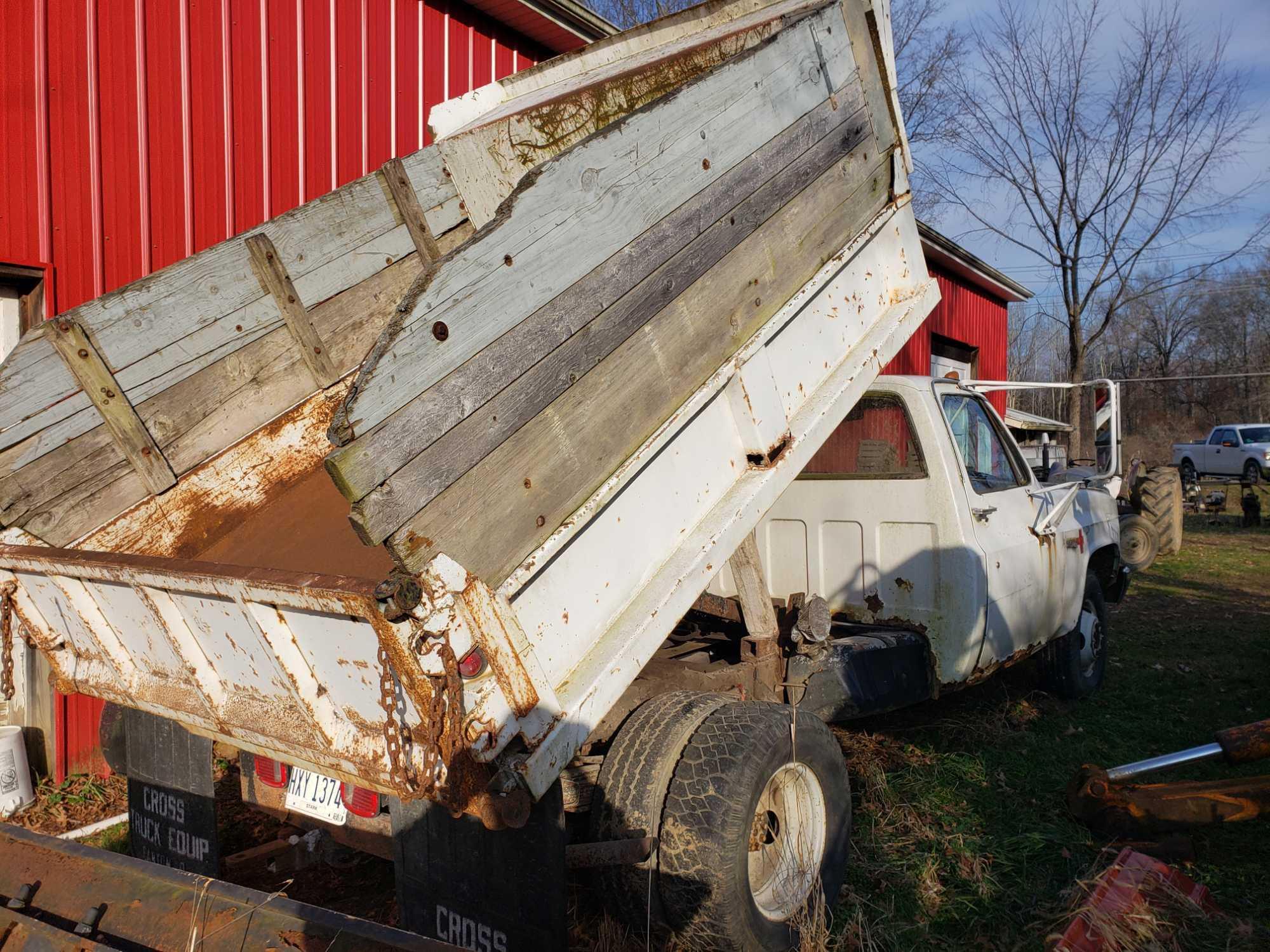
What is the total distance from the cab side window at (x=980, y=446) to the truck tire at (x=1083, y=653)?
1266 mm

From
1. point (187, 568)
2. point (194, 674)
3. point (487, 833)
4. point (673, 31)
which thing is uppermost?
point (673, 31)

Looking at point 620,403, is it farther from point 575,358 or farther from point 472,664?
point 472,664

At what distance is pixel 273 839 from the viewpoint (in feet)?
13.4

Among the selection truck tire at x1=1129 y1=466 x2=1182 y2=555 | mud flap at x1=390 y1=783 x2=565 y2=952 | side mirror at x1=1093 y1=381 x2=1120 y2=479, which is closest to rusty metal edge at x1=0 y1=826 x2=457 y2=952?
mud flap at x1=390 y1=783 x2=565 y2=952

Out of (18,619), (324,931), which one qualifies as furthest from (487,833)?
(18,619)


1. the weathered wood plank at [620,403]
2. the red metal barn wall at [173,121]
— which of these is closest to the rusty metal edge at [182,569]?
the weathered wood plank at [620,403]

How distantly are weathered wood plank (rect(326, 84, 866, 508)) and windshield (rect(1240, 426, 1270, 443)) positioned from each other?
2534cm

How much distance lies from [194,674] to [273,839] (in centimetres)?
196

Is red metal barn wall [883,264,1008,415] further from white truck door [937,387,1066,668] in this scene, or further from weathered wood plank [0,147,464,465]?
weathered wood plank [0,147,464,465]

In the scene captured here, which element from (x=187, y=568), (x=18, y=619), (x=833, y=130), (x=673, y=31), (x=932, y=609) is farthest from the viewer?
(x=932, y=609)

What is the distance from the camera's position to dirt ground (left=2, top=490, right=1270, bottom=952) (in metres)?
3.07

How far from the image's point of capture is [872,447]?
171 inches

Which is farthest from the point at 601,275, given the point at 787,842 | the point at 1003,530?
the point at 1003,530

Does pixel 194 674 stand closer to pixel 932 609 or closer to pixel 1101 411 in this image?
pixel 932 609
